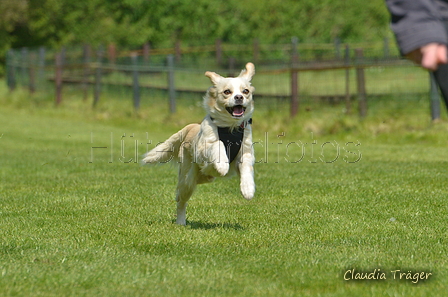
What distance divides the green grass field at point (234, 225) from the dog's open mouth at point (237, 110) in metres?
1.12

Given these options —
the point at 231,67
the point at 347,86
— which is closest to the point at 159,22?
the point at 231,67

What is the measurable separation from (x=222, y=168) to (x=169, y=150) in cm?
130

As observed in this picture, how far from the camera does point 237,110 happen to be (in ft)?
23.3

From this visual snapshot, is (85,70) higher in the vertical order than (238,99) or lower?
higher

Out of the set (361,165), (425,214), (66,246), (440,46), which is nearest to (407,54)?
(440,46)

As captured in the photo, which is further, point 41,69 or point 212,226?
point 41,69

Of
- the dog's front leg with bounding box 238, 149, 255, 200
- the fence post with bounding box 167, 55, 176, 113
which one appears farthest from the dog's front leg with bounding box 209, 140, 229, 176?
the fence post with bounding box 167, 55, 176, 113

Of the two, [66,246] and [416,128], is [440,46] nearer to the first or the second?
[66,246]

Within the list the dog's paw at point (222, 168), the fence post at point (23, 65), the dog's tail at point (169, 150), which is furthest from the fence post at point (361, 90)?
the fence post at point (23, 65)

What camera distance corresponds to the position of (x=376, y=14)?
50.0 meters

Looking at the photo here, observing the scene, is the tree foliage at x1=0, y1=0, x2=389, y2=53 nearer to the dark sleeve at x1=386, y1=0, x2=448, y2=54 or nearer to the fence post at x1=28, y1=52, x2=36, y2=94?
the fence post at x1=28, y1=52, x2=36, y2=94

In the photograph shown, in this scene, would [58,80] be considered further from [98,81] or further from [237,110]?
[237,110]

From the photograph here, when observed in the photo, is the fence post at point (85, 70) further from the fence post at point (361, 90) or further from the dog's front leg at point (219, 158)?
the dog's front leg at point (219, 158)

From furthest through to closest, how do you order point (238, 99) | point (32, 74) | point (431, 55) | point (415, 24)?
point (32, 74) → point (238, 99) → point (415, 24) → point (431, 55)
